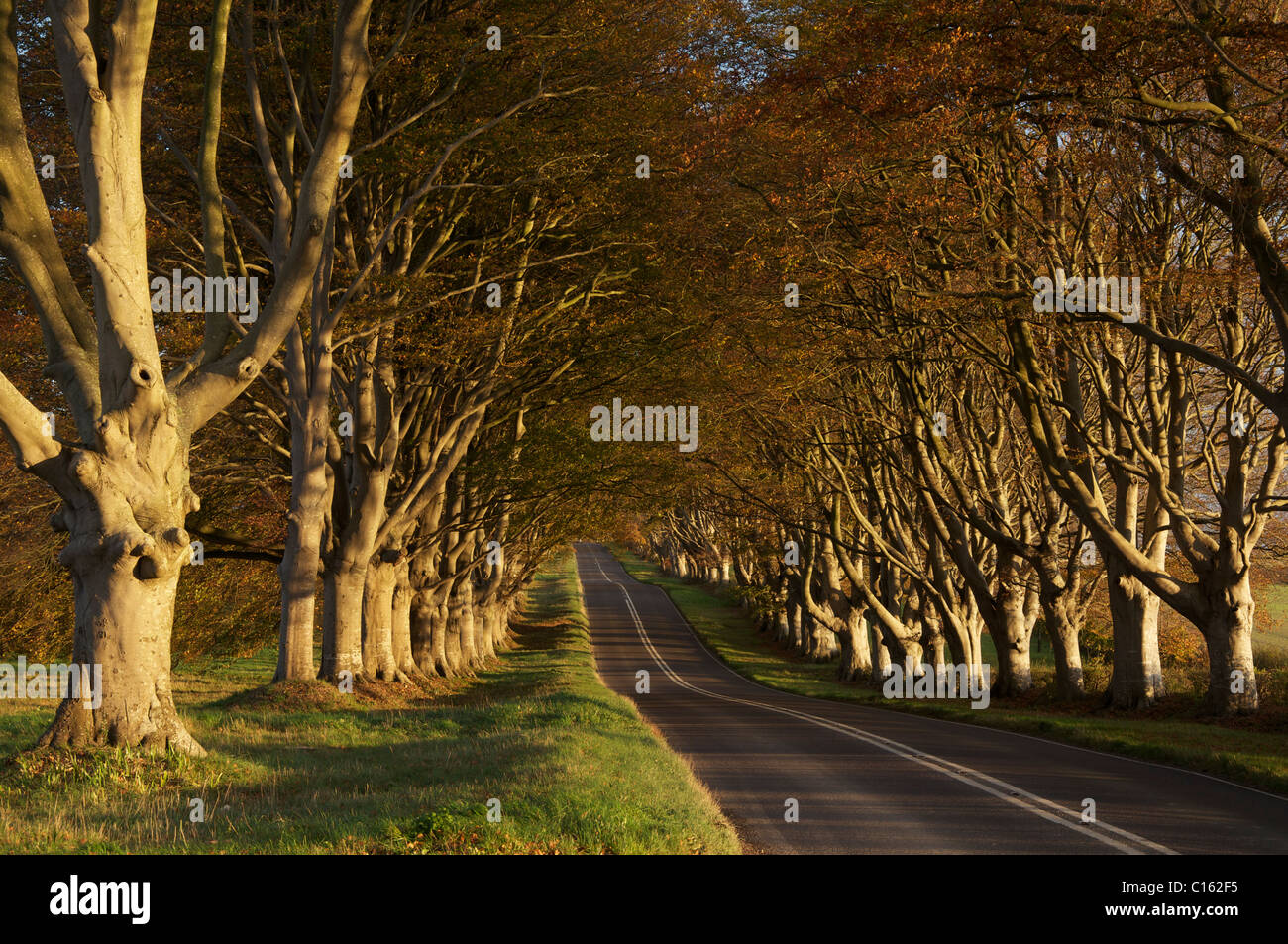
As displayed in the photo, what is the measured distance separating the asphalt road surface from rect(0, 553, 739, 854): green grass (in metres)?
1.03

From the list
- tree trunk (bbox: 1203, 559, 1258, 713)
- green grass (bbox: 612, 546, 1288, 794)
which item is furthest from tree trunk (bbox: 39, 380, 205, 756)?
tree trunk (bbox: 1203, 559, 1258, 713)

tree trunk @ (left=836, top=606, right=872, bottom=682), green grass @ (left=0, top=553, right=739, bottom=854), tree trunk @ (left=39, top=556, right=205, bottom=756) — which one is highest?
tree trunk @ (left=39, top=556, right=205, bottom=756)

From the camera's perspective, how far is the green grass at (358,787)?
7.84m

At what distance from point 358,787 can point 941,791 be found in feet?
22.2

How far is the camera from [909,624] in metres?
38.2

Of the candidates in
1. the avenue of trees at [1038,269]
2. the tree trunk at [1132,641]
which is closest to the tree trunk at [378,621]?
the avenue of trees at [1038,269]

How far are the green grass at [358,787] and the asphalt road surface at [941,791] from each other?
1.03 m

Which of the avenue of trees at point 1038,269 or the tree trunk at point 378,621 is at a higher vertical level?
the avenue of trees at point 1038,269

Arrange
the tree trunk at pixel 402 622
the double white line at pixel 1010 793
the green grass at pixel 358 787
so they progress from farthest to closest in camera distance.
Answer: the tree trunk at pixel 402 622, the double white line at pixel 1010 793, the green grass at pixel 358 787

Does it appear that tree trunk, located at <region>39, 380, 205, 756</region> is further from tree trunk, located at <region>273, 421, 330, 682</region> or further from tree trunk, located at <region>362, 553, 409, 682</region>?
tree trunk, located at <region>362, 553, 409, 682</region>

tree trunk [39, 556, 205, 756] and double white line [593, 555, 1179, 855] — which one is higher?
tree trunk [39, 556, 205, 756]

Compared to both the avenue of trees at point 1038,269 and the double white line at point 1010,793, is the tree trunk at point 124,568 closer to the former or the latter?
the double white line at point 1010,793

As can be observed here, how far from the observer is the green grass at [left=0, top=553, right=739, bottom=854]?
784 centimetres
